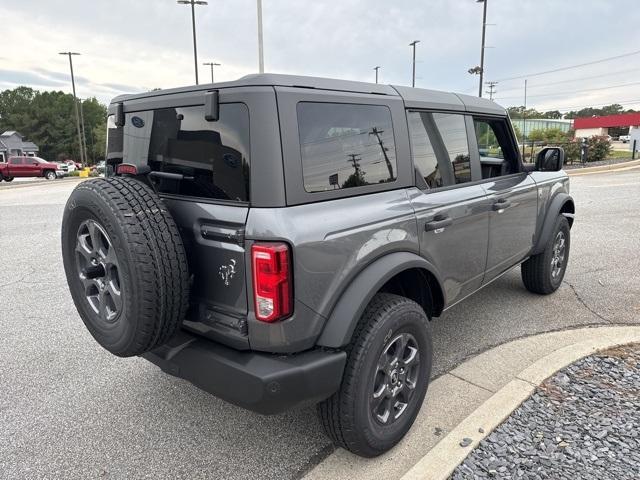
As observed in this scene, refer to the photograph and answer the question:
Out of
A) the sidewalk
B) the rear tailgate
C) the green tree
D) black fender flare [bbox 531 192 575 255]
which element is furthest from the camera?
the green tree

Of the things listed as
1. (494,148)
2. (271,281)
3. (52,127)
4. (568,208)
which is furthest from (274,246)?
(52,127)

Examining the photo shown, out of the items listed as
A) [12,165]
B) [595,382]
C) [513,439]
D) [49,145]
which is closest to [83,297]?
[513,439]

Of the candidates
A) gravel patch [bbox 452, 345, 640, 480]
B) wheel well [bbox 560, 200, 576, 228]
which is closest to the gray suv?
gravel patch [bbox 452, 345, 640, 480]

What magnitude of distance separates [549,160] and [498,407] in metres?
2.44

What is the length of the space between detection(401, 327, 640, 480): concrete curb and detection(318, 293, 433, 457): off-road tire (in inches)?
8.8

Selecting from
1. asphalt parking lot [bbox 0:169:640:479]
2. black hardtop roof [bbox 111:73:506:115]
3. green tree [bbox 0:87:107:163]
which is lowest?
asphalt parking lot [bbox 0:169:640:479]

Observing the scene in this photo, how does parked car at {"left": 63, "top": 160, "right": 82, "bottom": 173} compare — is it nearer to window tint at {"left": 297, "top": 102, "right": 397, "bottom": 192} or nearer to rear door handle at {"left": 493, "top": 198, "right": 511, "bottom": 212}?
rear door handle at {"left": 493, "top": 198, "right": 511, "bottom": 212}

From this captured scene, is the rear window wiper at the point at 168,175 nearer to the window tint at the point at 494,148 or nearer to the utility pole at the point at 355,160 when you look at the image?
the utility pole at the point at 355,160

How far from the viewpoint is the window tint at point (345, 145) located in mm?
2129

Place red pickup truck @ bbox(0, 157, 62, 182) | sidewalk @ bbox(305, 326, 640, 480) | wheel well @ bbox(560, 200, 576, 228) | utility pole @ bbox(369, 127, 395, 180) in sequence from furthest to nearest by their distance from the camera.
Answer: red pickup truck @ bbox(0, 157, 62, 182) < wheel well @ bbox(560, 200, 576, 228) < utility pole @ bbox(369, 127, 395, 180) < sidewalk @ bbox(305, 326, 640, 480)

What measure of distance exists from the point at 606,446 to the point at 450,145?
6.53 feet

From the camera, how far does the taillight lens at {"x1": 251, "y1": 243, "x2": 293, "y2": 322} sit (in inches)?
75.5

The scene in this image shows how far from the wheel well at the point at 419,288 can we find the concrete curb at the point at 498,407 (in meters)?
0.66

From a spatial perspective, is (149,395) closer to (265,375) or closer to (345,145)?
(265,375)
